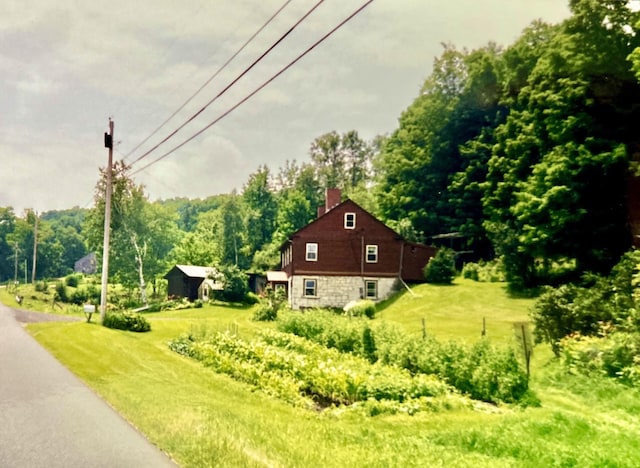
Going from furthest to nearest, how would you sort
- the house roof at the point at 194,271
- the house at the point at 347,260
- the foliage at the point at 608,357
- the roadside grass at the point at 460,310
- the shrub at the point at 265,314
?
the house roof at the point at 194,271 < the house at the point at 347,260 < the shrub at the point at 265,314 < the roadside grass at the point at 460,310 < the foliage at the point at 608,357

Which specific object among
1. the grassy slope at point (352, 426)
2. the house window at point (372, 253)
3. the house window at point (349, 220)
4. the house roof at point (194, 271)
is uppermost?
the house window at point (349, 220)

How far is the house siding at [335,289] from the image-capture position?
4678 cm

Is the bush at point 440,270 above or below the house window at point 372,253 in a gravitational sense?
below

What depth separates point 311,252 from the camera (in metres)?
47.5

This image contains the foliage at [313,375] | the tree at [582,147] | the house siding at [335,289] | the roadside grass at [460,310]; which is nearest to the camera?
the foliage at [313,375]

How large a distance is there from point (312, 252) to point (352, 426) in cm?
3720

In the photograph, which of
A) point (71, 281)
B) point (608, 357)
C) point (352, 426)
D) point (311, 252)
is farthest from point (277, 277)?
point (352, 426)

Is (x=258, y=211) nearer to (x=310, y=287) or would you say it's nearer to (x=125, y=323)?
(x=310, y=287)

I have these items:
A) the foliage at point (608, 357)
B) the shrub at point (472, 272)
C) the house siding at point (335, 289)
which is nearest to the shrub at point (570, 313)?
the foliage at point (608, 357)

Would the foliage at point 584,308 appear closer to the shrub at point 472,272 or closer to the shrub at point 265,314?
the shrub at point 265,314

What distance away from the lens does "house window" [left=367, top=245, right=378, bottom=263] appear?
4759 cm

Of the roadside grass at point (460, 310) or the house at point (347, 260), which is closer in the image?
the roadside grass at point (460, 310)

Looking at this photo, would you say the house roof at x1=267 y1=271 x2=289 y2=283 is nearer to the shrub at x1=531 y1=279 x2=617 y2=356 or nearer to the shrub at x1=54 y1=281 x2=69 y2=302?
the shrub at x1=54 y1=281 x2=69 y2=302

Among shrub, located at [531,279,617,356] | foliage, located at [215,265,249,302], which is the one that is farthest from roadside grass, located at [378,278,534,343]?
foliage, located at [215,265,249,302]
